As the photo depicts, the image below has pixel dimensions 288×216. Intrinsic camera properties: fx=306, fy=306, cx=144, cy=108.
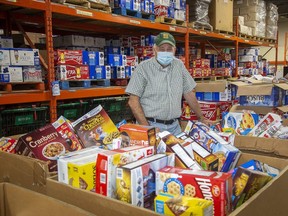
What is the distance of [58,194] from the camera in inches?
47.1

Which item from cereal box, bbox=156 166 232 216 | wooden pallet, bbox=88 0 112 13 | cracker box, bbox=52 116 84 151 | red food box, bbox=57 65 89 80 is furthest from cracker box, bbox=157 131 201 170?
wooden pallet, bbox=88 0 112 13

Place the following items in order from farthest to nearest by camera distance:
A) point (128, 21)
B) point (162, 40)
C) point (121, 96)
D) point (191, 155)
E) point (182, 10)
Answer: point (182, 10) → point (121, 96) → point (128, 21) → point (162, 40) → point (191, 155)

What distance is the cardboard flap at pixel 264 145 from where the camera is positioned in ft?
5.92

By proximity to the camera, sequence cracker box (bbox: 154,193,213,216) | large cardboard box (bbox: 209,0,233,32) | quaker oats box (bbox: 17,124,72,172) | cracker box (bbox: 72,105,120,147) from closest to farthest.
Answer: cracker box (bbox: 154,193,213,216)
quaker oats box (bbox: 17,124,72,172)
cracker box (bbox: 72,105,120,147)
large cardboard box (bbox: 209,0,233,32)

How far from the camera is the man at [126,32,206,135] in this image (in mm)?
2812

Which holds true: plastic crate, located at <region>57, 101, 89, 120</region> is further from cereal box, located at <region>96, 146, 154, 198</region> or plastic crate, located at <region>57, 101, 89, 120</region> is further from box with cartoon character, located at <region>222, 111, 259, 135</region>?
cereal box, located at <region>96, 146, 154, 198</region>

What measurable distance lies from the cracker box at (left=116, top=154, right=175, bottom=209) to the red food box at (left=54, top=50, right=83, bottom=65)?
266 centimetres

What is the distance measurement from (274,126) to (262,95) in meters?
1.07

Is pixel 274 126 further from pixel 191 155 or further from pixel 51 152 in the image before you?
pixel 51 152

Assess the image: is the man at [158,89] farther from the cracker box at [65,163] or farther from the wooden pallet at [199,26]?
the wooden pallet at [199,26]

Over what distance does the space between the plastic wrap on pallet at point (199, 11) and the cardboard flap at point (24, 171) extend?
4.86 meters

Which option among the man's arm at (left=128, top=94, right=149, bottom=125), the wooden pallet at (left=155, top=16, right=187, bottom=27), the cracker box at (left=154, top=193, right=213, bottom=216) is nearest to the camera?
the cracker box at (left=154, top=193, right=213, bottom=216)

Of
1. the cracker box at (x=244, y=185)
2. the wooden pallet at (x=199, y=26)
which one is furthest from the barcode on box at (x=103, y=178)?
the wooden pallet at (x=199, y=26)

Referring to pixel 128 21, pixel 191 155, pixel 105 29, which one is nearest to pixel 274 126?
pixel 191 155
